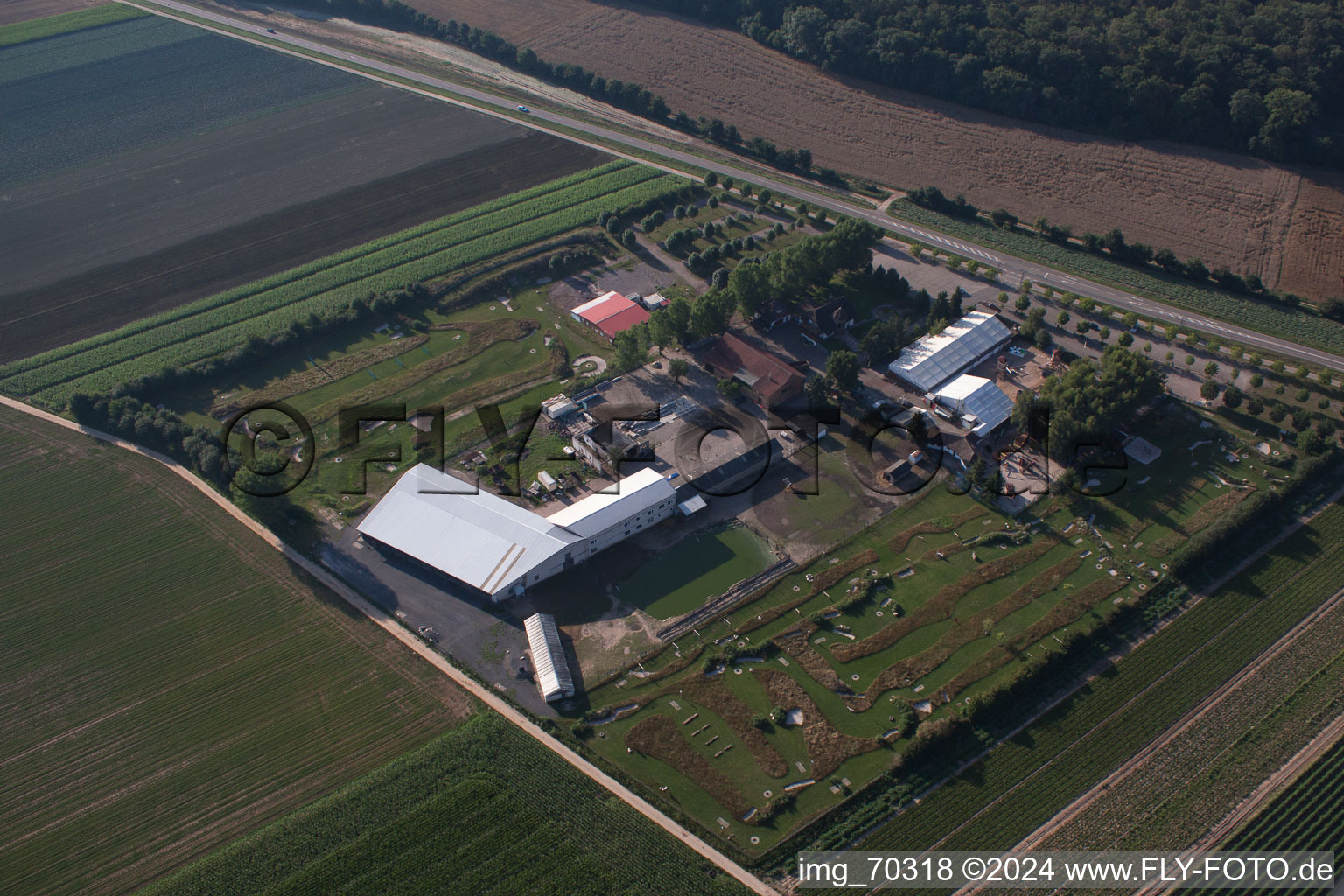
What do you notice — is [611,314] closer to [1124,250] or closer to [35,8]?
[1124,250]

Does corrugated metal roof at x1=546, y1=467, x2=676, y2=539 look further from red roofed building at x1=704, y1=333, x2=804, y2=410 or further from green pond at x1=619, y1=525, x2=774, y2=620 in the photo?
red roofed building at x1=704, y1=333, x2=804, y2=410

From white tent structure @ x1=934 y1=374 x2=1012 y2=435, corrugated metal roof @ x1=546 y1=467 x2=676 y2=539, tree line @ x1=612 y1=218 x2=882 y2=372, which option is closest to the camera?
corrugated metal roof @ x1=546 y1=467 x2=676 y2=539

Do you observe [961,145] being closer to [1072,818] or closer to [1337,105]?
[1337,105]

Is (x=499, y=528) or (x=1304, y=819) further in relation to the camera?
(x=499, y=528)

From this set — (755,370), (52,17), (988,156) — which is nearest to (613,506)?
(755,370)

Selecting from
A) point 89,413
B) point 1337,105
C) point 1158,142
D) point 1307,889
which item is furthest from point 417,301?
point 1337,105

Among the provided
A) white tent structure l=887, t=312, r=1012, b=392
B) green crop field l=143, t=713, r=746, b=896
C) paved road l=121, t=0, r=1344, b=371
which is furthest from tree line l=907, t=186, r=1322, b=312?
green crop field l=143, t=713, r=746, b=896
